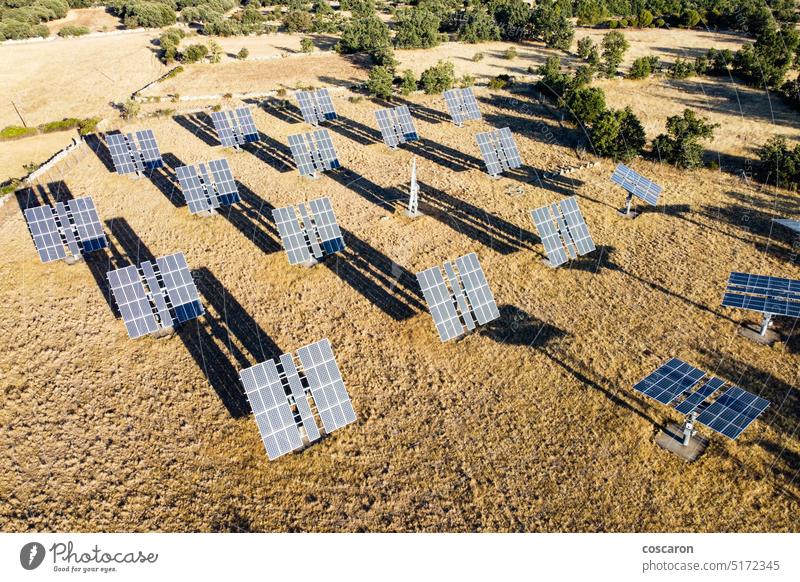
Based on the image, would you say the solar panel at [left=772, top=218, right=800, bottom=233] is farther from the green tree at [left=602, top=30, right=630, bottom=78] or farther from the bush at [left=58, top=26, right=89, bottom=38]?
the bush at [left=58, top=26, right=89, bottom=38]

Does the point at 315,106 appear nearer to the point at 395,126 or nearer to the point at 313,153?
the point at 395,126

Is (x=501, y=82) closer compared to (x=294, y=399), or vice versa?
(x=294, y=399)

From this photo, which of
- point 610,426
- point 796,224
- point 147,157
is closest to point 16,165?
point 147,157

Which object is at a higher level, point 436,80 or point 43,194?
point 436,80

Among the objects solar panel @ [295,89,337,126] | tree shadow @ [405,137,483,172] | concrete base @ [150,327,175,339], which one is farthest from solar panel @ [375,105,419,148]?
concrete base @ [150,327,175,339]

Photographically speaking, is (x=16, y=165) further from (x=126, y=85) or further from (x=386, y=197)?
(x=386, y=197)

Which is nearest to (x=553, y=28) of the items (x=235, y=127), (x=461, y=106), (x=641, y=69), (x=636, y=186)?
(x=641, y=69)

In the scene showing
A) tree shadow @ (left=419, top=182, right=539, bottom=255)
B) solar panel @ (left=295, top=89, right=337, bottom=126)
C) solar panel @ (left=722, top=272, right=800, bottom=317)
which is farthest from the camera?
solar panel @ (left=295, top=89, right=337, bottom=126)
